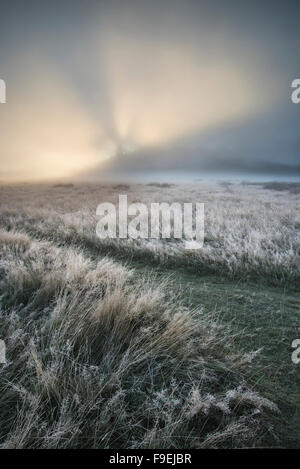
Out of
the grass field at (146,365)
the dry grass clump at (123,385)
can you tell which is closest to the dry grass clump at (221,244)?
the grass field at (146,365)

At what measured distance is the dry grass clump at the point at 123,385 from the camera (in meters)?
1.76

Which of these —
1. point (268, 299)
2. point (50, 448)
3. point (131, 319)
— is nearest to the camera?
point (50, 448)

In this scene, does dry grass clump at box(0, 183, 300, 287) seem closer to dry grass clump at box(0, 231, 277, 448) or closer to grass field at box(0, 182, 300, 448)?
grass field at box(0, 182, 300, 448)

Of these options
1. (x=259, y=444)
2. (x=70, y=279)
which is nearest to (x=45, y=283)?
(x=70, y=279)

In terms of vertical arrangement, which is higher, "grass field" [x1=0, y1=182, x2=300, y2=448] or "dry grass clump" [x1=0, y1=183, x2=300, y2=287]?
"dry grass clump" [x1=0, y1=183, x2=300, y2=287]

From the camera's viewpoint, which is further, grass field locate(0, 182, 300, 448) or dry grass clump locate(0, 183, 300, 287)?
dry grass clump locate(0, 183, 300, 287)

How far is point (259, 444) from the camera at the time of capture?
1.80 metres

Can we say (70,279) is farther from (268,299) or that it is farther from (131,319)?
(268,299)

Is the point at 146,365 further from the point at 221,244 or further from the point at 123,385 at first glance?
the point at 221,244

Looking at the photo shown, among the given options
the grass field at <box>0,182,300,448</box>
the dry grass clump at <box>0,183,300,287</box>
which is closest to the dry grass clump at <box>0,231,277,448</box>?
the grass field at <box>0,182,300,448</box>

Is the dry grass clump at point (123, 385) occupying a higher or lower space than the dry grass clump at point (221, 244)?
lower

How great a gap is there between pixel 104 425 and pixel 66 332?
1.00 m

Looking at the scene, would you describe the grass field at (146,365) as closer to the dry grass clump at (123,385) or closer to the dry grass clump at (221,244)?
the dry grass clump at (123,385)

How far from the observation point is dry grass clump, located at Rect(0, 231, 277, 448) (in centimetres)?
176
